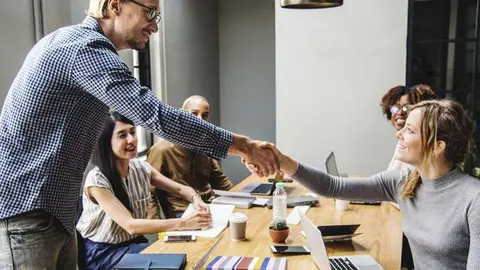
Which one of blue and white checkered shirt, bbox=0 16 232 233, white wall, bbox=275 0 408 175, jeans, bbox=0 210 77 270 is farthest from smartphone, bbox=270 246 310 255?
white wall, bbox=275 0 408 175

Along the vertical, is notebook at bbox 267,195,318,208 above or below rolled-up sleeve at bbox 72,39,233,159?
below

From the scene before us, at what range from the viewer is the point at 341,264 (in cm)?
163

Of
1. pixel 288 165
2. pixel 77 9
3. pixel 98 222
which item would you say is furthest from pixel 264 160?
pixel 77 9

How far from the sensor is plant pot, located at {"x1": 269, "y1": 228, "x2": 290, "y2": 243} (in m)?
1.88

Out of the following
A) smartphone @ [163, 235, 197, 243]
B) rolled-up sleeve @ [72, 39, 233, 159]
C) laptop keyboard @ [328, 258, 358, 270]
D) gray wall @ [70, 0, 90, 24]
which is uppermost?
gray wall @ [70, 0, 90, 24]

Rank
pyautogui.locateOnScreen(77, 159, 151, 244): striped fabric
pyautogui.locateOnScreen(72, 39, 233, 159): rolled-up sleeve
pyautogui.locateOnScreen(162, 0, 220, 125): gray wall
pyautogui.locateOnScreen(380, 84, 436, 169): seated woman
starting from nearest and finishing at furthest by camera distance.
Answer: pyautogui.locateOnScreen(72, 39, 233, 159): rolled-up sleeve → pyautogui.locateOnScreen(77, 159, 151, 244): striped fabric → pyautogui.locateOnScreen(380, 84, 436, 169): seated woman → pyautogui.locateOnScreen(162, 0, 220, 125): gray wall

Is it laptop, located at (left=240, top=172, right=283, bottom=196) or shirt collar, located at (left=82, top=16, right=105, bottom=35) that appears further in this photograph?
laptop, located at (left=240, top=172, right=283, bottom=196)

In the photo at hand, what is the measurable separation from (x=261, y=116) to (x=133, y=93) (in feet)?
13.5

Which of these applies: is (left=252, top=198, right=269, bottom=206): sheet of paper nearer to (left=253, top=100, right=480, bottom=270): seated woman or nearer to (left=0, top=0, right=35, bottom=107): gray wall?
(left=253, top=100, right=480, bottom=270): seated woman

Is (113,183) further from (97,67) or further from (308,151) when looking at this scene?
(308,151)

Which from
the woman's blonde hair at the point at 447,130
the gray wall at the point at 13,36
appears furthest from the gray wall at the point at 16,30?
the woman's blonde hair at the point at 447,130

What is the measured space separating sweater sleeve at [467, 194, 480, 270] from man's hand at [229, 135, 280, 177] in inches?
26.7

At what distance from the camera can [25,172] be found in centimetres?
136

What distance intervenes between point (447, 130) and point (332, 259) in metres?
0.61
